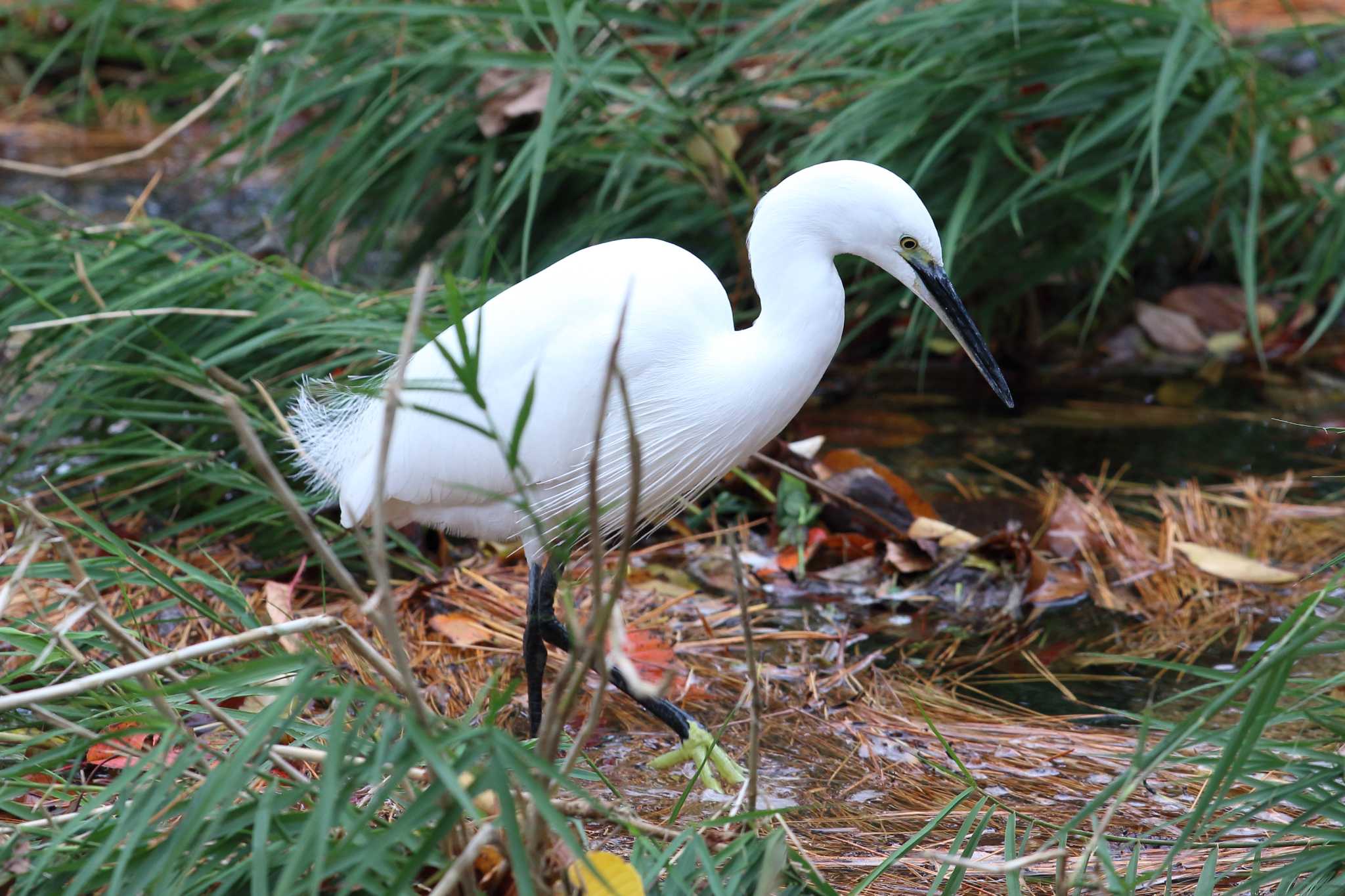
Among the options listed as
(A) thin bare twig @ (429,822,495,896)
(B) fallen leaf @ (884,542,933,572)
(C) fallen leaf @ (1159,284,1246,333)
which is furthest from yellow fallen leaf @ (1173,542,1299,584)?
(A) thin bare twig @ (429,822,495,896)

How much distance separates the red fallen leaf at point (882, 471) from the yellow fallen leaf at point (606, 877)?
1789 mm

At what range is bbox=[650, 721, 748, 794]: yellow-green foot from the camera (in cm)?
197

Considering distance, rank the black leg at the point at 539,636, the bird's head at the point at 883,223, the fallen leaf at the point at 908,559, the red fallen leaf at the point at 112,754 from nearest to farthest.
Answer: the red fallen leaf at the point at 112,754 → the bird's head at the point at 883,223 → the black leg at the point at 539,636 → the fallen leaf at the point at 908,559

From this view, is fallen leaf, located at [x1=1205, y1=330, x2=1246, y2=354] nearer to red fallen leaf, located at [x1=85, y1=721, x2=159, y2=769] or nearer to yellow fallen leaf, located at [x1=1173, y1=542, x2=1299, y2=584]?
yellow fallen leaf, located at [x1=1173, y1=542, x2=1299, y2=584]

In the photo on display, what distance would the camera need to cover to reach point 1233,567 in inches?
107

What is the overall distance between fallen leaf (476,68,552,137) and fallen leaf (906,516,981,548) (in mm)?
1623

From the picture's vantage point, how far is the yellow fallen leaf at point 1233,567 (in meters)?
2.69

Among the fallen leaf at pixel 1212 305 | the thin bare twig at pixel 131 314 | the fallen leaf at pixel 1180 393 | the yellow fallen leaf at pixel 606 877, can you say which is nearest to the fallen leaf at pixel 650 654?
the yellow fallen leaf at pixel 606 877

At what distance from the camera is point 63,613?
2324mm

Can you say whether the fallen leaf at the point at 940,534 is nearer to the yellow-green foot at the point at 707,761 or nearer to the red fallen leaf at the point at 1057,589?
the red fallen leaf at the point at 1057,589

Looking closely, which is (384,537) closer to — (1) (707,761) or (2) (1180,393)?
(1) (707,761)

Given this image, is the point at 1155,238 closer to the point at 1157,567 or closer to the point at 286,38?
the point at 1157,567

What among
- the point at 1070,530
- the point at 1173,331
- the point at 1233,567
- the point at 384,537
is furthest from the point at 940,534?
the point at 384,537

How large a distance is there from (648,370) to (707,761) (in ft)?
1.98
